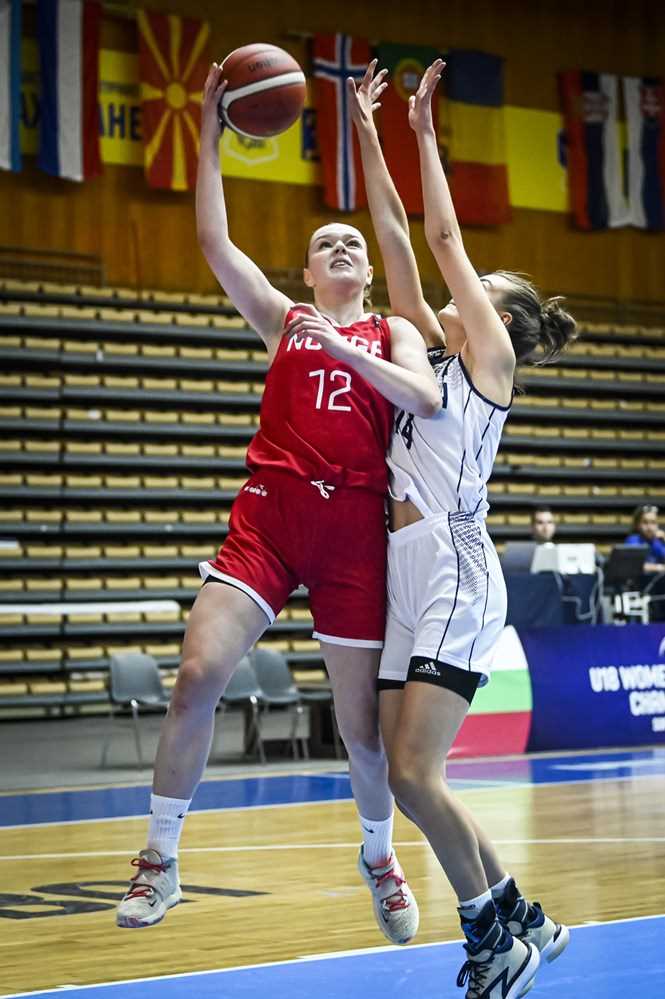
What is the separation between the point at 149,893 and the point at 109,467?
12.4m

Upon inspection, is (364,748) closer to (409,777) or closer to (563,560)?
(409,777)

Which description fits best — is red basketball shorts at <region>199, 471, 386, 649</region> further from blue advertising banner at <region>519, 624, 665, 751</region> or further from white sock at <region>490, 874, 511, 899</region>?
blue advertising banner at <region>519, 624, 665, 751</region>

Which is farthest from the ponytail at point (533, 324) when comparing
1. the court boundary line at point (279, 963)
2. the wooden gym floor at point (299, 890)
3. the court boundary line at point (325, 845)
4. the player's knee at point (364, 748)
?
the court boundary line at point (325, 845)

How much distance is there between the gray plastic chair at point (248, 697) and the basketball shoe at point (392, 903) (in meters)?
6.56

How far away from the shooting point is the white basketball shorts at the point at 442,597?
3.80m

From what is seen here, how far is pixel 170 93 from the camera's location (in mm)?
16359

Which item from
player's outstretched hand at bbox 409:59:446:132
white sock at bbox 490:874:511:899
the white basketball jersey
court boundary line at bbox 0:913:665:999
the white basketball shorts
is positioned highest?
player's outstretched hand at bbox 409:59:446:132

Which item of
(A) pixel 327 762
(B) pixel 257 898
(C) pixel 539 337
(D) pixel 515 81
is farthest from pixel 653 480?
(C) pixel 539 337

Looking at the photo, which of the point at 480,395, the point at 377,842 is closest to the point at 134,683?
the point at 377,842

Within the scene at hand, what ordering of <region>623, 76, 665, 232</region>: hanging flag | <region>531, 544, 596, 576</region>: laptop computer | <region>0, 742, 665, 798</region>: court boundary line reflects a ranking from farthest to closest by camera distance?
<region>623, 76, 665, 232</region>: hanging flag → <region>531, 544, 596, 576</region>: laptop computer → <region>0, 742, 665, 798</region>: court boundary line

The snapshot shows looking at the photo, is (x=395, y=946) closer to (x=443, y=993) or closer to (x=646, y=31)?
(x=443, y=993)

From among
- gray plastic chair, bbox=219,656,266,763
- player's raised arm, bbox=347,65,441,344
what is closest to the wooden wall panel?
gray plastic chair, bbox=219,656,266,763

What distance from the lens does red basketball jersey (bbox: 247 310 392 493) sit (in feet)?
13.0

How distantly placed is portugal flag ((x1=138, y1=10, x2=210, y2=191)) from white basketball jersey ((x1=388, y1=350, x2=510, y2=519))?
42.3 feet
